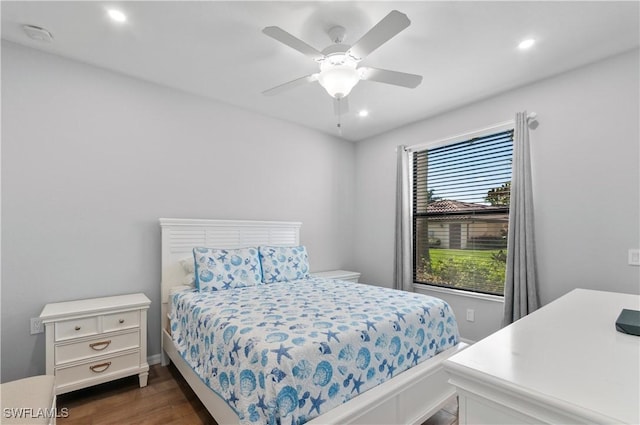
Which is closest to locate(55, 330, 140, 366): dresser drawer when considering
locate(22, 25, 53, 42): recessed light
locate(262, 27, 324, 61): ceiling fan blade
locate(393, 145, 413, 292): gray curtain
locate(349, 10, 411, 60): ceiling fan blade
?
locate(22, 25, 53, 42): recessed light

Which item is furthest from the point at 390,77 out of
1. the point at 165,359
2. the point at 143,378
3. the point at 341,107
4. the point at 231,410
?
the point at 165,359

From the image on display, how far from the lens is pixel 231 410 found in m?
1.54

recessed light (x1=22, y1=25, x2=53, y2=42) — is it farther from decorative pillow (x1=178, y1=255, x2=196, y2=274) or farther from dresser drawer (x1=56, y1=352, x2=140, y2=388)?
dresser drawer (x1=56, y1=352, x2=140, y2=388)

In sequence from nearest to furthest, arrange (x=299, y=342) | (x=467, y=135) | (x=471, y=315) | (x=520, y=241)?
(x=299, y=342)
(x=520, y=241)
(x=471, y=315)
(x=467, y=135)

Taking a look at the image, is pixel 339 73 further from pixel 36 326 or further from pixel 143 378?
pixel 36 326

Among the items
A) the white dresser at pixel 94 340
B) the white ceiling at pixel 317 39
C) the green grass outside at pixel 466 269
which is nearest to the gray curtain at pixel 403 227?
the green grass outside at pixel 466 269

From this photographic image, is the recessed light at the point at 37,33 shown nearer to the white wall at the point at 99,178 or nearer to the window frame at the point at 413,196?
the white wall at the point at 99,178

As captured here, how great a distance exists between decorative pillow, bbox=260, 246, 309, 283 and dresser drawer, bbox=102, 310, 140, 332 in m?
1.09

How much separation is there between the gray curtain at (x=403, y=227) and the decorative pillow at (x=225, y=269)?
1784mm

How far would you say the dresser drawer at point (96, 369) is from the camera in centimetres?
207

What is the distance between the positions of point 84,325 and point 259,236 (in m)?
1.73

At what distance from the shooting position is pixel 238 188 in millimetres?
3416

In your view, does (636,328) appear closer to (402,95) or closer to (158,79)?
(402,95)

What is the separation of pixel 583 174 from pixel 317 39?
7.95ft
